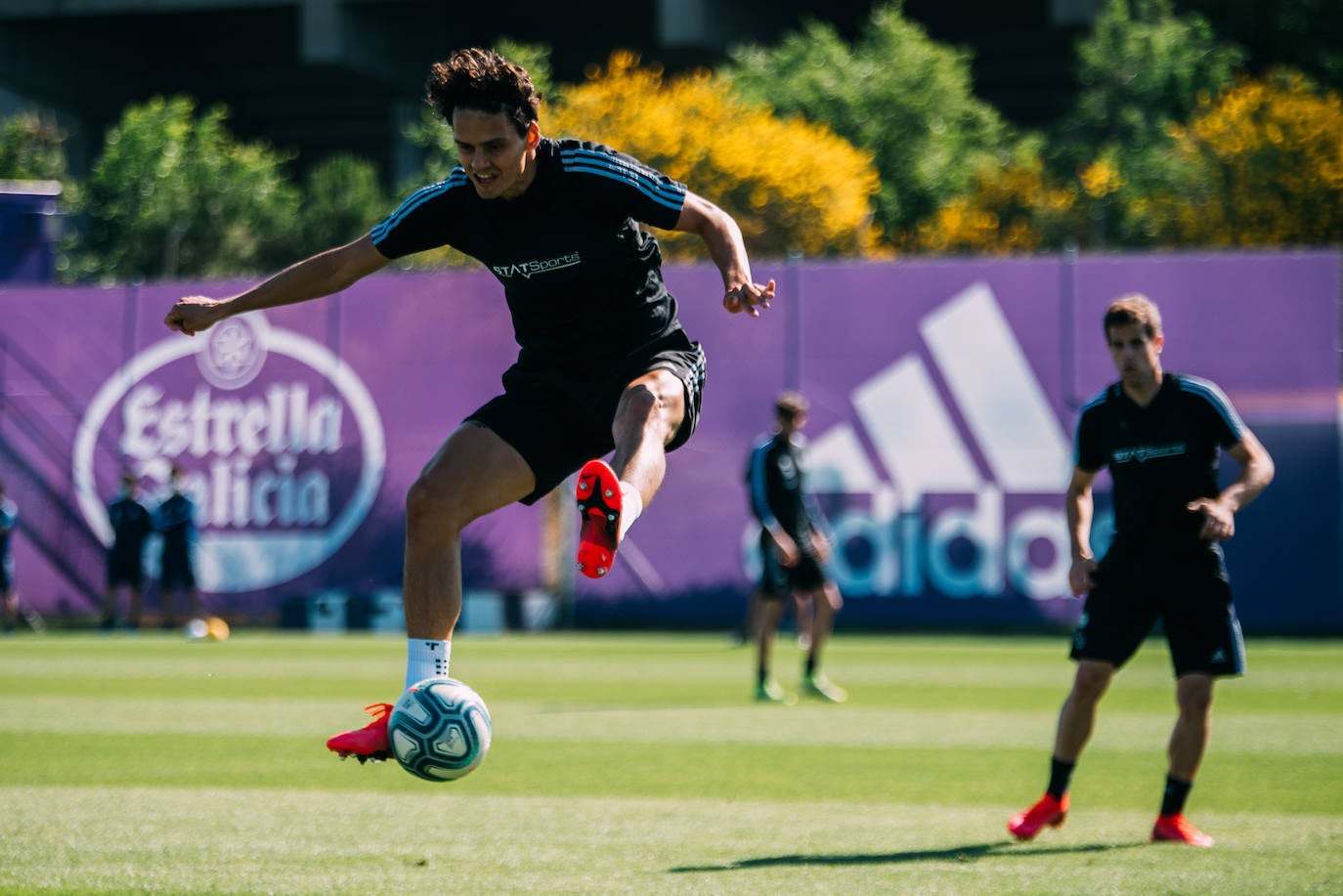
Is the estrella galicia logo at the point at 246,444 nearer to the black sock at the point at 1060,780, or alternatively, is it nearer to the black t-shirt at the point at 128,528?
the black t-shirt at the point at 128,528

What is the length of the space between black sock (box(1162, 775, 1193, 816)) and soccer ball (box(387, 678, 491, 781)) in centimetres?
332

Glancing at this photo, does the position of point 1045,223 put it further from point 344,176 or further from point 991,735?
point 991,735

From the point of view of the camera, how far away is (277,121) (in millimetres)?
62062

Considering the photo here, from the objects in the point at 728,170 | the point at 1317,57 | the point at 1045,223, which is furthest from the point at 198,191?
the point at 1317,57

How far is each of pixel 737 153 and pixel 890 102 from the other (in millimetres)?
9251

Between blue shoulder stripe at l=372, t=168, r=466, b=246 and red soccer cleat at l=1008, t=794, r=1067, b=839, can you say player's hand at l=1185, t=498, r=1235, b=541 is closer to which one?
red soccer cleat at l=1008, t=794, r=1067, b=839

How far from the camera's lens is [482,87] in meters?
5.56

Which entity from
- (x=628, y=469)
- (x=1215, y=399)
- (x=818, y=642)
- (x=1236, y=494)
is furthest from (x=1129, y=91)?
(x=628, y=469)

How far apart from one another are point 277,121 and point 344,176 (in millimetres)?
12105

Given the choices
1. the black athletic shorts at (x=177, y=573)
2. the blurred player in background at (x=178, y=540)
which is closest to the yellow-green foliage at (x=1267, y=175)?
the blurred player in background at (x=178, y=540)

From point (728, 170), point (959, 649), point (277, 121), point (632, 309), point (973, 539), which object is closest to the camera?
point (632, 309)

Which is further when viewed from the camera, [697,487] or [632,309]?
[697,487]

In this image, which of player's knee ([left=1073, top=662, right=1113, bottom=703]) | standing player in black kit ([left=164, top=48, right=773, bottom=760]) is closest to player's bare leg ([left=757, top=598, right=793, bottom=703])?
player's knee ([left=1073, top=662, right=1113, bottom=703])

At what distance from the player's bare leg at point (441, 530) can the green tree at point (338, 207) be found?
45.3 m
